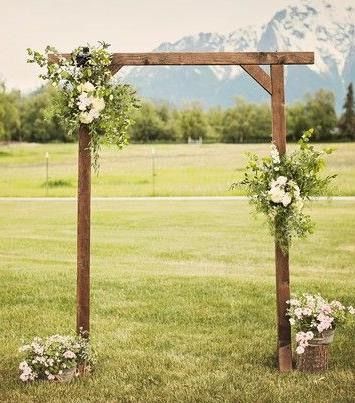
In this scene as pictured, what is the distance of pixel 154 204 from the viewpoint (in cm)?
2438

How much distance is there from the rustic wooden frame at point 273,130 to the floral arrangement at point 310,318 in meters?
0.14

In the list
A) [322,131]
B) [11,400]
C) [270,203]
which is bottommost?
[11,400]

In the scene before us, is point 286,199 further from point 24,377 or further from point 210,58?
point 24,377

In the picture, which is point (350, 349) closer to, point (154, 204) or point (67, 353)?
point (67, 353)

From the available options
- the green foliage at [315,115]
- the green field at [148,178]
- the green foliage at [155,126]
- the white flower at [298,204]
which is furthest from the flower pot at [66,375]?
the green foliage at [315,115]

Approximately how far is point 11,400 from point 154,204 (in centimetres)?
1797

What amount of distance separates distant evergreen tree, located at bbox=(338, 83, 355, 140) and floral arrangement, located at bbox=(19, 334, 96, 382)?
84.3 meters

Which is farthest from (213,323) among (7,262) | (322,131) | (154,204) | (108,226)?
(322,131)

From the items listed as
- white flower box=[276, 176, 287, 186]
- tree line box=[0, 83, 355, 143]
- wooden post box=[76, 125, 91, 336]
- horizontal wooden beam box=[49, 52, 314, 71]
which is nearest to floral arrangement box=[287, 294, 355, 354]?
white flower box=[276, 176, 287, 186]

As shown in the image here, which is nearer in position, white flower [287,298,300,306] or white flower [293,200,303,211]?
white flower [293,200,303,211]

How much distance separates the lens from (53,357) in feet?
22.7

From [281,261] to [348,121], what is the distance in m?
85.4

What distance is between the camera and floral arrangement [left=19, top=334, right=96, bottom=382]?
6887 millimetres

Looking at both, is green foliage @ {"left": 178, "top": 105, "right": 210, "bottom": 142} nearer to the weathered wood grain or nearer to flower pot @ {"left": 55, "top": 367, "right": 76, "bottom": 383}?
the weathered wood grain
